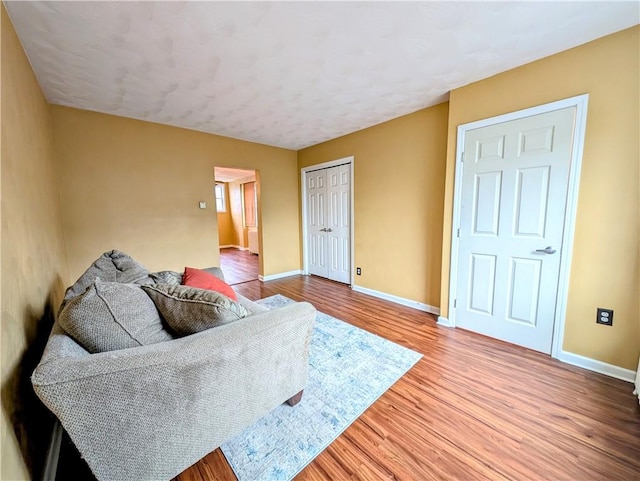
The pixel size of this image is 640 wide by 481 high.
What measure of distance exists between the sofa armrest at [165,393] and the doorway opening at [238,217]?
479 centimetres

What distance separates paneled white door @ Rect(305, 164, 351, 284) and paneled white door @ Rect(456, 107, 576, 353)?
70.6 inches

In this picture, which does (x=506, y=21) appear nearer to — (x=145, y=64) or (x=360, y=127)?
(x=360, y=127)

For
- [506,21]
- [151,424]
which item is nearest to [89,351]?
[151,424]

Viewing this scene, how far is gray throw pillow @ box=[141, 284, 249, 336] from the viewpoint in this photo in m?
1.15

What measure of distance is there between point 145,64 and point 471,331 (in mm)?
3628

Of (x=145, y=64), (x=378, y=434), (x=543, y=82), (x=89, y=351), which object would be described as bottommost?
(x=378, y=434)

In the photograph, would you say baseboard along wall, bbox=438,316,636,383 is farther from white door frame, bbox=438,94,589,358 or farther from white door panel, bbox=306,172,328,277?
white door panel, bbox=306,172,328,277

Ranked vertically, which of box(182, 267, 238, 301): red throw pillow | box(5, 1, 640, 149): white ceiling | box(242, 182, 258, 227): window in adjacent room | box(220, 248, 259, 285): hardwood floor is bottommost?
box(220, 248, 259, 285): hardwood floor

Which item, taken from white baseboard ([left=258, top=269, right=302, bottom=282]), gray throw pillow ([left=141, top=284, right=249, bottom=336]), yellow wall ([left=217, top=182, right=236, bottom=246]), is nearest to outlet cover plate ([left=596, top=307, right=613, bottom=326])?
gray throw pillow ([left=141, top=284, right=249, bottom=336])

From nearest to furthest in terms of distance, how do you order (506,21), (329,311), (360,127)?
1. (506,21)
2. (329,311)
3. (360,127)

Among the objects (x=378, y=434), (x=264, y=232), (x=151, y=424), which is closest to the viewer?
(x=151, y=424)

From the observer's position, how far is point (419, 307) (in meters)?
3.05

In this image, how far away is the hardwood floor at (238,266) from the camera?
4.57m

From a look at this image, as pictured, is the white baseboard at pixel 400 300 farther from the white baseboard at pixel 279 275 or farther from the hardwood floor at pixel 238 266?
the hardwood floor at pixel 238 266
